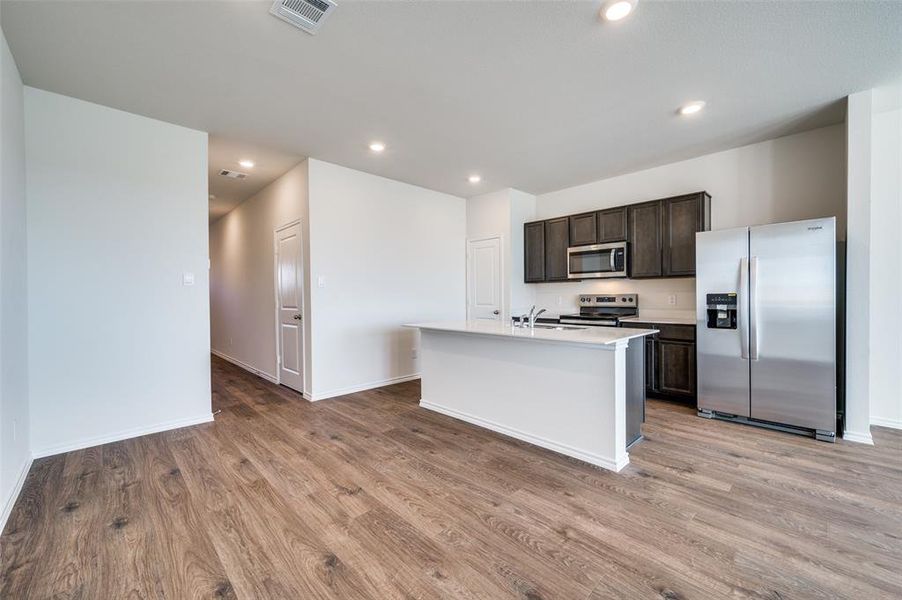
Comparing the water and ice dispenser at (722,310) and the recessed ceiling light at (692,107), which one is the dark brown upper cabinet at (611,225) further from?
the recessed ceiling light at (692,107)

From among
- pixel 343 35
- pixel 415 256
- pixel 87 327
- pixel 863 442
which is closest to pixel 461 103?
pixel 343 35

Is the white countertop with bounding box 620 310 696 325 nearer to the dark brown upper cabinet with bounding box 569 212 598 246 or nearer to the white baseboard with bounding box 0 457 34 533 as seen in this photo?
the dark brown upper cabinet with bounding box 569 212 598 246

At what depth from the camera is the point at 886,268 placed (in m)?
3.26

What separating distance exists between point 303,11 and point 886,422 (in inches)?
216

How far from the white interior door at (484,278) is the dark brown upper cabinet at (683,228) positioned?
2.17 metres

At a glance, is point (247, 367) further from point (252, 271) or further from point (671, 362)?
point (671, 362)

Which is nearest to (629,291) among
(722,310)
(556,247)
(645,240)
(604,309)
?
(604,309)

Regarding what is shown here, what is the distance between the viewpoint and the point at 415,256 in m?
5.28

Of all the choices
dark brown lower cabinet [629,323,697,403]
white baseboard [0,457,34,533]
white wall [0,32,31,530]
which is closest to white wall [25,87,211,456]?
white wall [0,32,31,530]

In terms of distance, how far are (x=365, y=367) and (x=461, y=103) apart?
317 cm

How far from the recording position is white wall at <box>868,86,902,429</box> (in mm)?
3229

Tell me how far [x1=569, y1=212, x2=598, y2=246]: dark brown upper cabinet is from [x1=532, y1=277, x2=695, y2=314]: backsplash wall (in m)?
0.58

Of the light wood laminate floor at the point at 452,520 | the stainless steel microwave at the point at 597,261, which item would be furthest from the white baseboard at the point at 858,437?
the stainless steel microwave at the point at 597,261

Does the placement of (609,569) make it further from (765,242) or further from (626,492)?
(765,242)
